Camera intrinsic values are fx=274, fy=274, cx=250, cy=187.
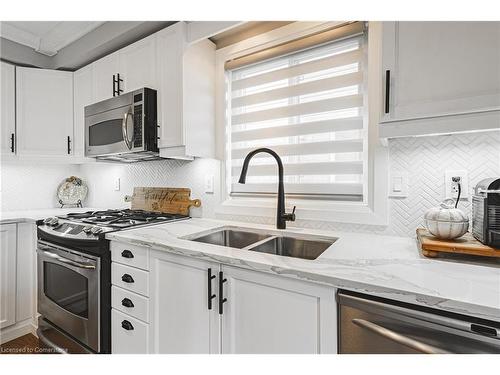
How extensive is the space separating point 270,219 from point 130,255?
83cm

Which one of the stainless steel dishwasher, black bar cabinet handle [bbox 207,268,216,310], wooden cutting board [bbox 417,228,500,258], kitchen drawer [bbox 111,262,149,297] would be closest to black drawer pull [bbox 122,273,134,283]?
kitchen drawer [bbox 111,262,149,297]

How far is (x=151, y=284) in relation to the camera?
4.36 ft

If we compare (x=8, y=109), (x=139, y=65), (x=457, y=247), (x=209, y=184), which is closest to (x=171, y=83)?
(x=139, y=65)

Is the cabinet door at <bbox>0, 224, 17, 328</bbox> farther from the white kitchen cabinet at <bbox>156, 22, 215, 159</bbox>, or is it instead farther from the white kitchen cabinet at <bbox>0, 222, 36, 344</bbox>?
the white kitchen cabinet at <bbox>156, 22, 215, 159</bbox>

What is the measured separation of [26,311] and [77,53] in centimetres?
210

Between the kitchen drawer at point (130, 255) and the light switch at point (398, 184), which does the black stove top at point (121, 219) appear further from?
the light switch at point (398, 184)

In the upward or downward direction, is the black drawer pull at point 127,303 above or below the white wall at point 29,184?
below

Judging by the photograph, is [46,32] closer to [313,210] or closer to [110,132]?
[110,132]

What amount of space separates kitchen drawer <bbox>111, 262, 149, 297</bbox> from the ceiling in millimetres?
1831

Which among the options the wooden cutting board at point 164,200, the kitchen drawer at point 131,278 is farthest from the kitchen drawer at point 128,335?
the wooden cutting board at point 164,200

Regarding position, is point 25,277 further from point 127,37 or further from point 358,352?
point 358,352

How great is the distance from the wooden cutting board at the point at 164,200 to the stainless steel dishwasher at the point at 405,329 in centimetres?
139

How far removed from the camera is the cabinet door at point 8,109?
225 cm

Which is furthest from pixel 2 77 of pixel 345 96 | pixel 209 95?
pixel 345 96
